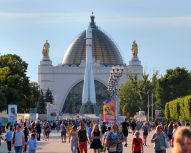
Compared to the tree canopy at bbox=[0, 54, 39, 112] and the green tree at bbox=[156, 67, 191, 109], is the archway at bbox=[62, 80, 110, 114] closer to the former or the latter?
the green tree at bbox=[156, 67, 191, 109]

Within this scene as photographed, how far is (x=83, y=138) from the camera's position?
79.2ft

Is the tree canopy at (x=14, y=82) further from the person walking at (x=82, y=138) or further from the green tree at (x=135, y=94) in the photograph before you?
the person walking at (x=82, y=138)

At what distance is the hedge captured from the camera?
76.9 m

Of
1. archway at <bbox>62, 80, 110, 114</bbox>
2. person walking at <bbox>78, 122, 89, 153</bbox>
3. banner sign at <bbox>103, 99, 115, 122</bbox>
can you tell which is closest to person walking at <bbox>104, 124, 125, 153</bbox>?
person walking at <bbox>78, 122, 89, 153</bbox>

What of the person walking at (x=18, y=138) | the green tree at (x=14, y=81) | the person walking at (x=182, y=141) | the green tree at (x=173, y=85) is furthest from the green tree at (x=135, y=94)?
the person walking at (x=182, y=141)

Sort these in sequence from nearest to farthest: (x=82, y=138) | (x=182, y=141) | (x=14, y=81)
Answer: (x=182, y=141), (x=82, y=138), (x=14, y=81)

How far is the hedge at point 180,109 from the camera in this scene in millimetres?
76875

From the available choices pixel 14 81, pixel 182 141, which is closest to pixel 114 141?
pixel 182 141

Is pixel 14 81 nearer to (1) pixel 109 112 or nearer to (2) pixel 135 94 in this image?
(1) pixel 109 112

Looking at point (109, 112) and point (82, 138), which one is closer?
point (82, 138)

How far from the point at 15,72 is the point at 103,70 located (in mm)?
104669

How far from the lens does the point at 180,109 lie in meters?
83.6

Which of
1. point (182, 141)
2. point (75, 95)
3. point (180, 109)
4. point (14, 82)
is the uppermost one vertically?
point (75, 95)

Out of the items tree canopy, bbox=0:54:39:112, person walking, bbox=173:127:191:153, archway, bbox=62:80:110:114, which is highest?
archway, bbox=62:80:110:114
